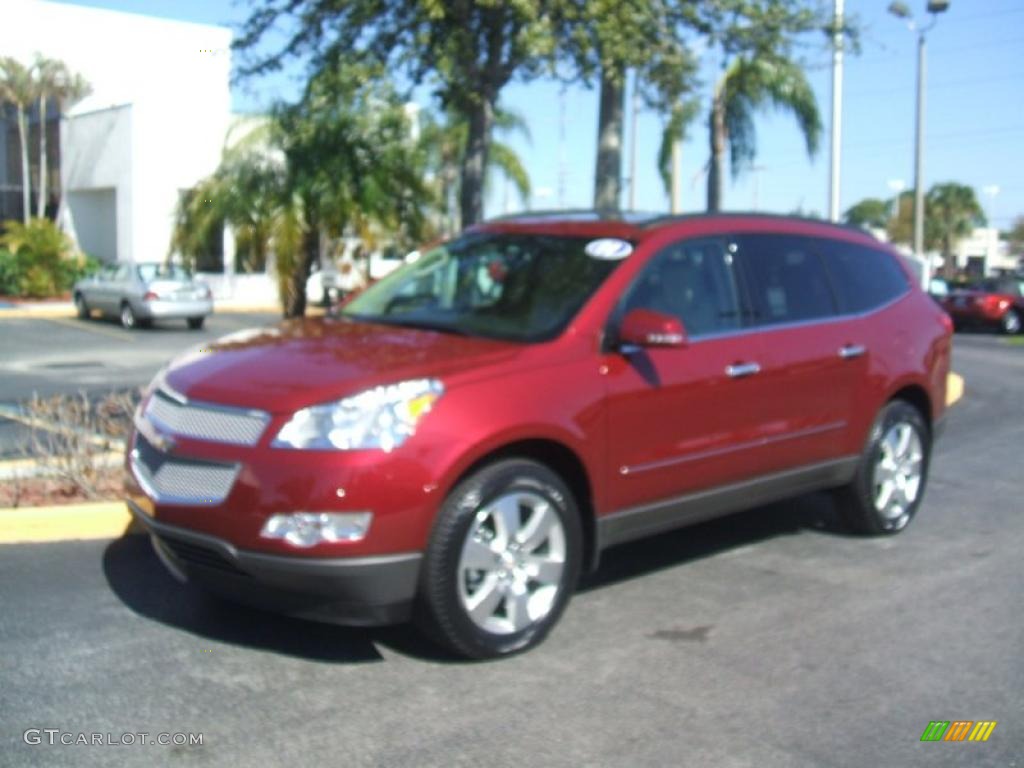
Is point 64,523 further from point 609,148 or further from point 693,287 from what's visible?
point 609,148

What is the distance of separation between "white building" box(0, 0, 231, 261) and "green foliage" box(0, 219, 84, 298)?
81.5 inches

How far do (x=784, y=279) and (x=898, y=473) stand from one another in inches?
62.2

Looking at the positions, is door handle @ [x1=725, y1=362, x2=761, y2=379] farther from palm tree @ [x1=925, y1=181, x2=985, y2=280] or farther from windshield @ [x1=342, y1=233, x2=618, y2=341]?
palm tree @ [x1=925, y1=181, x2=985, y2=280]

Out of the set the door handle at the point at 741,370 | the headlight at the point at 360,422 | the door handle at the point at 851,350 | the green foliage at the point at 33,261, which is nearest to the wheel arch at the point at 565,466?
the headlight at the point at 360,422

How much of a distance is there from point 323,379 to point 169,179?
1125 inches

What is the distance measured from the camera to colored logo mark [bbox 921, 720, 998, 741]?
4.31 m

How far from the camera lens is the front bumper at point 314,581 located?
445 centimetres

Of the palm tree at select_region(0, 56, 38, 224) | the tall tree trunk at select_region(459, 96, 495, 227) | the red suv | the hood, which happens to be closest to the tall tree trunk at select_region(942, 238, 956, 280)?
the palm tree at select_region(0, 56, 38, 224)

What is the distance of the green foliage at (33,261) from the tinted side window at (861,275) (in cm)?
2690

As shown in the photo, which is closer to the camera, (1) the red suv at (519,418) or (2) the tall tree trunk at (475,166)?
(1) the red suv at (519,418)

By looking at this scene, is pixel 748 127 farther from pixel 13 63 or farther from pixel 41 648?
pixel 13 63

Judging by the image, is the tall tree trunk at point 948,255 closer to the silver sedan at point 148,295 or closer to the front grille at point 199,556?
the silver sedan at point 148,295

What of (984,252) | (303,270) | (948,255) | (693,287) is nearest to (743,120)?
Result: (303,270)

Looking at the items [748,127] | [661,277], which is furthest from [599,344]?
[748,127]
